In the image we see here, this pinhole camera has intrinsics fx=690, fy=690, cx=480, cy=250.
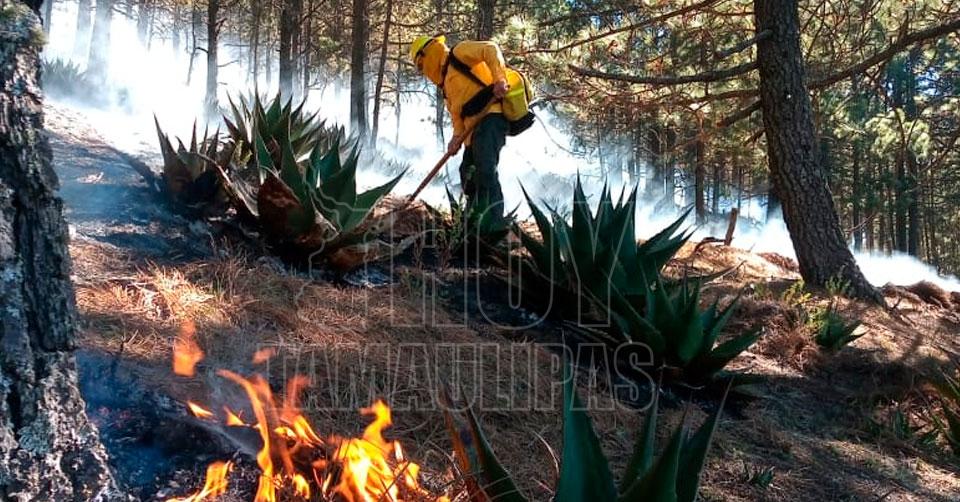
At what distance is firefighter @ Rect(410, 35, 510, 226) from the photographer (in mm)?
5469

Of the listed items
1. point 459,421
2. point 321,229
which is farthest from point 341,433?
point 321,229

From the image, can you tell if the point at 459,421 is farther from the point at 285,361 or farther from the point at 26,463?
the point at 26,463

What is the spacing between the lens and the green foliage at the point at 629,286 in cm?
346

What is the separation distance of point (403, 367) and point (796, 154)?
5045 mm

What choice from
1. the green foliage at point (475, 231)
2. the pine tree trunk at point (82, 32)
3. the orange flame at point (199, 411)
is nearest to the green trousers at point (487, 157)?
the green foliage at point (475, 231)

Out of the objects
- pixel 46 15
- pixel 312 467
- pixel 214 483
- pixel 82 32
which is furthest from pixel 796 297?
pixel 82 32

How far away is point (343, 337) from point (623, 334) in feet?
4.77

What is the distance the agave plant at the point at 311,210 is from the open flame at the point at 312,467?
187 cm

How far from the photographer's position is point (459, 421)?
244cm

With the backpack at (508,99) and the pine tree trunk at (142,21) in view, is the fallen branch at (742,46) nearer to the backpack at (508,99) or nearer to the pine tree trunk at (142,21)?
the backpack at (508,99)

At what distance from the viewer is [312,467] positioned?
1768mm

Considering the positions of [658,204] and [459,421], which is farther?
[658,204]

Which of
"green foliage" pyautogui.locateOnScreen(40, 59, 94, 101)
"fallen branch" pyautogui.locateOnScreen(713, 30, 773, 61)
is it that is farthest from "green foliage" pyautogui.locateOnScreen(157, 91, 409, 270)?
"green foliage" pyautogui.locateOnScreen(40, 59, 94, 101)

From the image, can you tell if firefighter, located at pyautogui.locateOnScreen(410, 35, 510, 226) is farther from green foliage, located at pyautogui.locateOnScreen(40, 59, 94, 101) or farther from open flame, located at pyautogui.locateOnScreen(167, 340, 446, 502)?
green foliage, located at pyautogui.locateOnScreen(40, 59, 94, 101)
